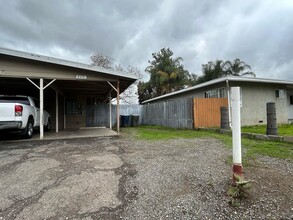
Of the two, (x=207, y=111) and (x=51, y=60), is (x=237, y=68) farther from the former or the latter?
(x=51, y=60)

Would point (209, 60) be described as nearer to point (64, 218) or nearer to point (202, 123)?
point (202, 123)

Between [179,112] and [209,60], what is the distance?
18801 millimetres

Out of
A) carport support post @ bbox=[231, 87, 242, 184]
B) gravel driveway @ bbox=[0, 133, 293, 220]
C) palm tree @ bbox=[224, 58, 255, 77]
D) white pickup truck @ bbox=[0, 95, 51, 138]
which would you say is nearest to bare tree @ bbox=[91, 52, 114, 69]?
palm tree @ bbox=[224, 58, 255, 77]

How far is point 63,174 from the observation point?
382 centimetres

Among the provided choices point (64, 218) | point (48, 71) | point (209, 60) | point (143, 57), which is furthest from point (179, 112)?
point (143, 57)

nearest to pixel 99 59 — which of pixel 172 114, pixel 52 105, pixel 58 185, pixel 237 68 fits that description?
pixel 52 105

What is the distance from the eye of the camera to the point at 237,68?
27.8 meters

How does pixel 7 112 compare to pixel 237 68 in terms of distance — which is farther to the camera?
pixel 237 68

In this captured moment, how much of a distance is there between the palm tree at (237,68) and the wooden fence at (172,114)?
15.8 meters

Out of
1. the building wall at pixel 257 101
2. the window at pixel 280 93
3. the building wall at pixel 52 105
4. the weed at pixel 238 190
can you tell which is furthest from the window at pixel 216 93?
the building wall at pixel 52 105

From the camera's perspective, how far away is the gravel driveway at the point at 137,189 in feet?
7.99

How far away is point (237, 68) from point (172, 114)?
18.2m

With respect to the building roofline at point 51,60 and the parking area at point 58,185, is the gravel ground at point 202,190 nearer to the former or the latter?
the parking area at point 58,185

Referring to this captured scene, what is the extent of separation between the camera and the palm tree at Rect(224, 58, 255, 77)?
27453 mm
